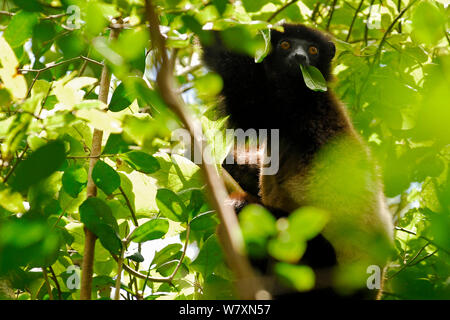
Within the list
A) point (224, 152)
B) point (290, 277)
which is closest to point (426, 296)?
point (290, 277)

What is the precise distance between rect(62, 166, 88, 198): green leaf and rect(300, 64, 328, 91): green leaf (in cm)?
97

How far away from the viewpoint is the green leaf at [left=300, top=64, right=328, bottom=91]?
202 cm

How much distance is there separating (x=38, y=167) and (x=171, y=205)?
3.52 ft

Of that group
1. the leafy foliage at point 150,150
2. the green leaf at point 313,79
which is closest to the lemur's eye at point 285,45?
the leafy foliage at point 150,150

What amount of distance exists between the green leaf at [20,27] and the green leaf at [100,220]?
68 centimetres

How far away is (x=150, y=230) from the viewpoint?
228 centimetres

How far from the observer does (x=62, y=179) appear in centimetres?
209

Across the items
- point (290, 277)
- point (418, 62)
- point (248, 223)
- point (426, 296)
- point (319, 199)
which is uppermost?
point (248, 223)

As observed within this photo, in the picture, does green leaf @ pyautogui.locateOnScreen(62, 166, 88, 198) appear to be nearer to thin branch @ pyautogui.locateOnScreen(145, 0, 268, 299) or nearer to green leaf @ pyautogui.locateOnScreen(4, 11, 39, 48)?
green leaf @ pyautogui.locateOnScreen(4, 11, 39, 48)

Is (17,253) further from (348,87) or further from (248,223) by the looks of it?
(348,87)

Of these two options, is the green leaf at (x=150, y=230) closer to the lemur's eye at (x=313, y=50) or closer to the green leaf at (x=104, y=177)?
the green leaf at (x=104, y=177)

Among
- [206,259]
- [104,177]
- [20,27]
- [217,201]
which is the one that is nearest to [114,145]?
[104,177]

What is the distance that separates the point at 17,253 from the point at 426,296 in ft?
3.52

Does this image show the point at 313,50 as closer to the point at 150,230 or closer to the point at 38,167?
the point at 150,230
